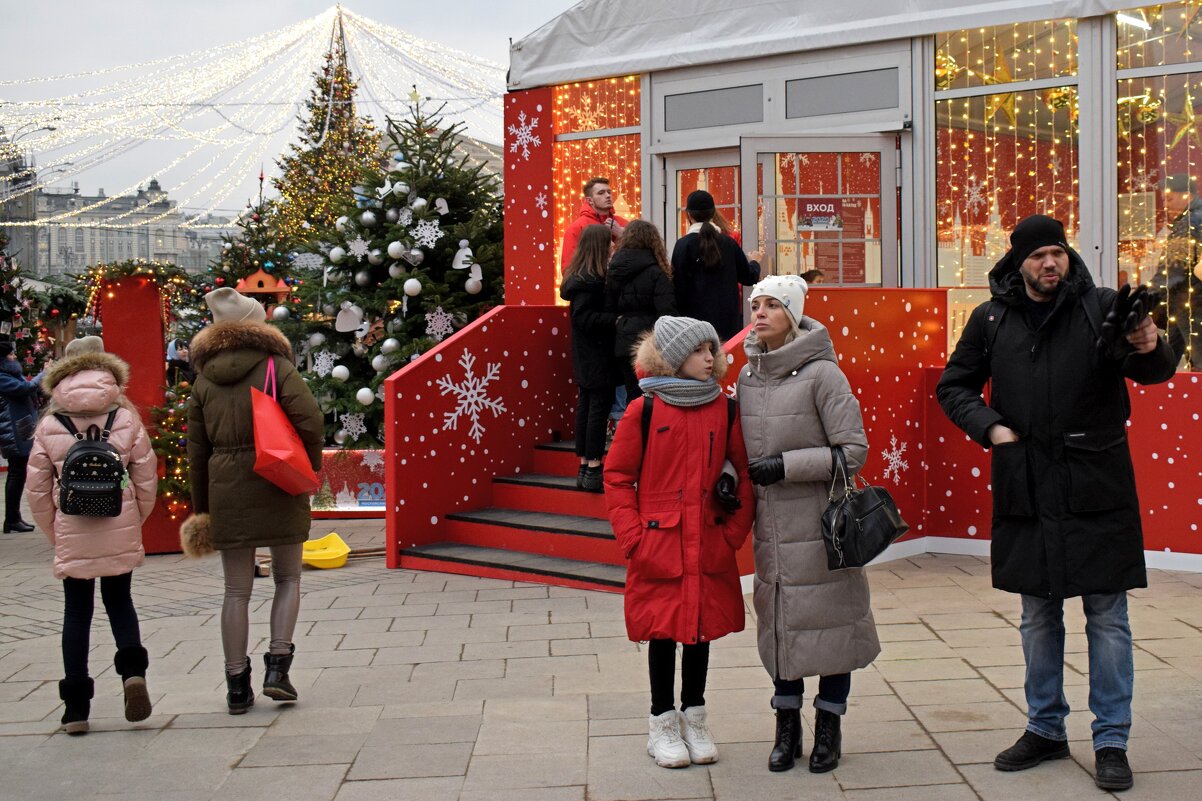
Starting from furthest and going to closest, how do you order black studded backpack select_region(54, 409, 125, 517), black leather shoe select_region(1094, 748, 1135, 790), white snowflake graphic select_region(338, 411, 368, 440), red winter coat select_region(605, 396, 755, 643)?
white snowflake graphic select_region(338, 411, 368, 440) < black studded backpack select_region(54, 409, 125, 517) < red winter coat select_region(605, 396, 755, 643) < black leather shoe select_region(1094, 748, 1135, 790)

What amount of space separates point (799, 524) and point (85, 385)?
9.82 ft

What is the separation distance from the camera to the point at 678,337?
4551mm

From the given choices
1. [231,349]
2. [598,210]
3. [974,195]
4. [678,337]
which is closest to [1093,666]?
[678,337]

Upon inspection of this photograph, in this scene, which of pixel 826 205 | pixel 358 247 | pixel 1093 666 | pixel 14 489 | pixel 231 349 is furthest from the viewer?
pixel 14 489

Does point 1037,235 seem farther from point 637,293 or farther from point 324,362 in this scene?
point 324,362

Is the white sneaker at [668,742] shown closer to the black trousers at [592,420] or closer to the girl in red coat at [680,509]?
the girl in red coat at [680,509]

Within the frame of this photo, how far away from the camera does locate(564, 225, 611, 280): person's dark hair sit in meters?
8.64

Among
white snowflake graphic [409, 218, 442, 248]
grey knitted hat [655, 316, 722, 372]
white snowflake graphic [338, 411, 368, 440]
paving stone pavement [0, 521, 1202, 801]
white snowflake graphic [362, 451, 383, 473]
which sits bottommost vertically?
paving stone pavement [0, 521, 1202, 801]

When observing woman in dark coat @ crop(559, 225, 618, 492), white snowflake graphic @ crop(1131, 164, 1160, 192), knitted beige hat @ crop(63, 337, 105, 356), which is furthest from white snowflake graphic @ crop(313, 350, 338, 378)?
white snowflake graphic @ crop(1131, 164, 1160, 192)

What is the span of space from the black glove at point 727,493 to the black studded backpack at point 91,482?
8.11 feet

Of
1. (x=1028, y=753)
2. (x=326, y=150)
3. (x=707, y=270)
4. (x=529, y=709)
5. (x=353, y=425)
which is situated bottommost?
(x=529, y=709)

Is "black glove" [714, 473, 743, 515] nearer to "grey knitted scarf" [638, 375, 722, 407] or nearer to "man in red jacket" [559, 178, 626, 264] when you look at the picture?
"grey knitted scarf" [638, 375, 722, 407]

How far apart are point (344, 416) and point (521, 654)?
5840mm

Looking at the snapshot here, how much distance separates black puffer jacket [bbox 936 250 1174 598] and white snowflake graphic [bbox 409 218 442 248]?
25.3 feet
